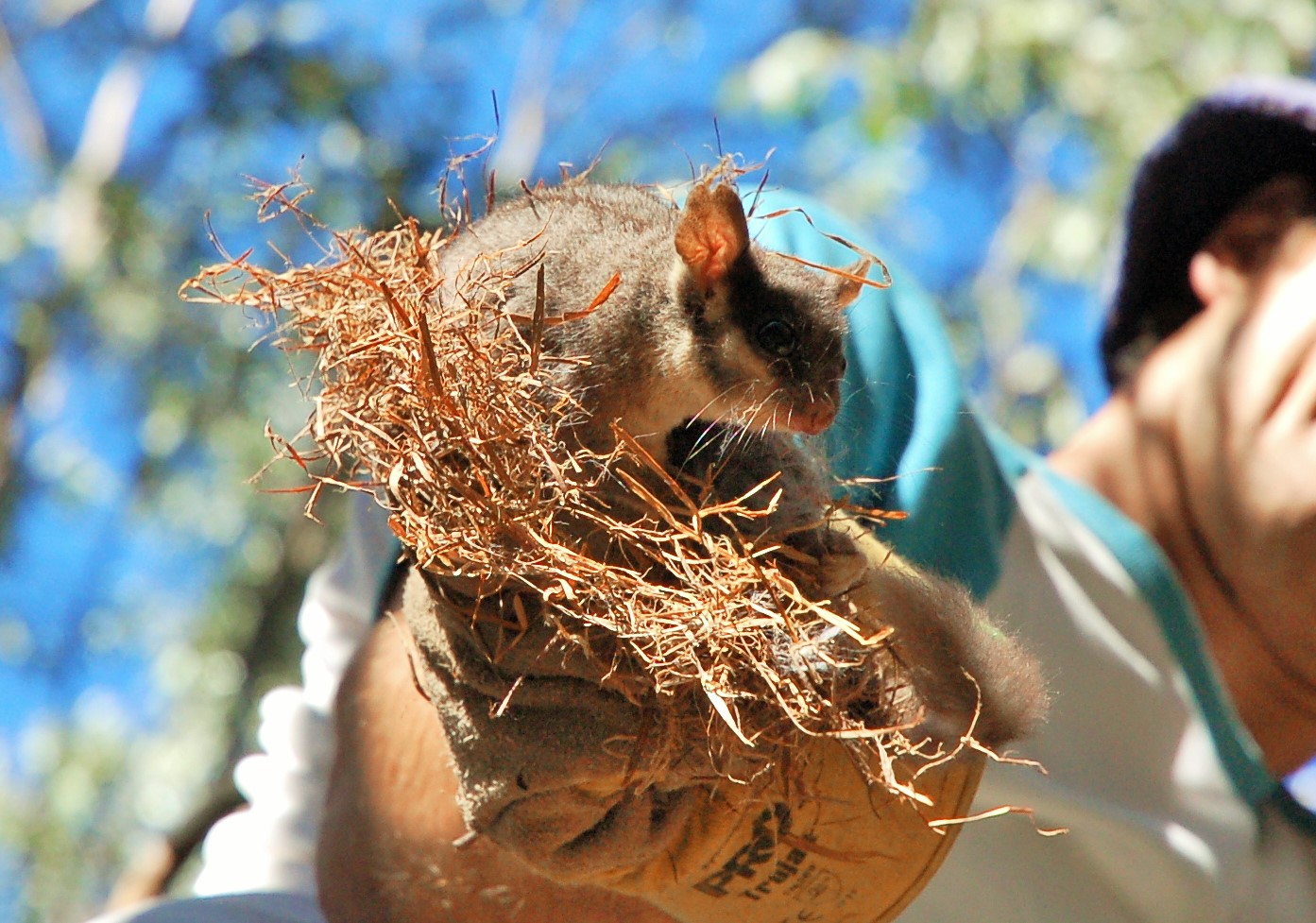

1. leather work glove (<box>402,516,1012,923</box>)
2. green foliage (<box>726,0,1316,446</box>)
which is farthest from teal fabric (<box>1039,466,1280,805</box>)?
green foliage (<box>726,0,1316,446</box>)

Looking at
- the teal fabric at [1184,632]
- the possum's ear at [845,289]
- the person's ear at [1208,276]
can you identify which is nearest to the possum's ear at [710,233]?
the possum's ear at [845,289]

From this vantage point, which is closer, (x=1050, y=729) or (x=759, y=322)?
(x=759, y=322)

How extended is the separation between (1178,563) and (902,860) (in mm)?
1130

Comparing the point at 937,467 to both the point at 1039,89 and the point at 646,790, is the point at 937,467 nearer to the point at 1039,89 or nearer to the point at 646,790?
the point at 646,790

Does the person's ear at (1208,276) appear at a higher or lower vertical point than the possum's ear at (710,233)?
lower

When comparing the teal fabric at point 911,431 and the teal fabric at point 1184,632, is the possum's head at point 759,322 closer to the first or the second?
the teal fabric at point 911,431

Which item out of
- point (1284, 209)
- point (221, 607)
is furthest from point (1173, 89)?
point (221, 607)

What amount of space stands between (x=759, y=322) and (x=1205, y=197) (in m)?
1.42

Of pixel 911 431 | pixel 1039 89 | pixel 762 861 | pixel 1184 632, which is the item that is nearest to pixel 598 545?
pixel 762 861

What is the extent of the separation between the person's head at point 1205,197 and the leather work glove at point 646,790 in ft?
4.70

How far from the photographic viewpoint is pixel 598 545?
94cm

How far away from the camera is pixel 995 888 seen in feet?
5.07

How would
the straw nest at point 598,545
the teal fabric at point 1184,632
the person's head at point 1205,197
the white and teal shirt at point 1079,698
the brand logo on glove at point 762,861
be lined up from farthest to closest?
the person's head at point 1205,197 → the teal fabric at point 1184,632 → the white and teal shirt at point 1079,698 → the brand logo on glove at point 762,861 → the straw nest at point 598,545

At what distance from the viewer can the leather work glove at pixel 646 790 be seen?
964mm
